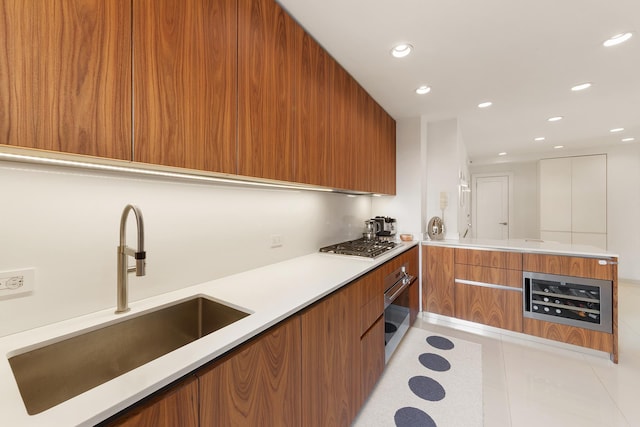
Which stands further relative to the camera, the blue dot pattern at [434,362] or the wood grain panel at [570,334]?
the wood grain panel at [570,334]

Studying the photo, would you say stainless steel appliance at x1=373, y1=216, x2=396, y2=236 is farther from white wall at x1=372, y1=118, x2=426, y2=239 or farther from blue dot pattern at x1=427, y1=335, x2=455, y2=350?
Result: blue dot pattern at x1=427, y1=335, x2=455, y2=350

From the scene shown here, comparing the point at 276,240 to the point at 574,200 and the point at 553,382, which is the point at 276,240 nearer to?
the point at 553,382

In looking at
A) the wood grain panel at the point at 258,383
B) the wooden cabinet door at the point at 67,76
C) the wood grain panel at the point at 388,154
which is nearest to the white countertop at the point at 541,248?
the wood grain panel at the point at 388,154

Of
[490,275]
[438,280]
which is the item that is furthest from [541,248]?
[438,280]

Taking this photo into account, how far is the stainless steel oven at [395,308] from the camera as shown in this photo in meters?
1.90

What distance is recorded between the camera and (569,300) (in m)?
2.25

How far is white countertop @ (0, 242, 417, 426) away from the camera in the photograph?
49cm

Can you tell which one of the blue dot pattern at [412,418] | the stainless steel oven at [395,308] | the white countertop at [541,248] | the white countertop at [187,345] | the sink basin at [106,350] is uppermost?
the white countertop at [541,248]

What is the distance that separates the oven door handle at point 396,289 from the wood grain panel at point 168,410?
58.8 inches

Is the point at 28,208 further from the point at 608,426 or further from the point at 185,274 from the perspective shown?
the point at 608,426

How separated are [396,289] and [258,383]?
1.55 meters

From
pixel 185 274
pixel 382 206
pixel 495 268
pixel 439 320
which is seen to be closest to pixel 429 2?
pixel 185 274

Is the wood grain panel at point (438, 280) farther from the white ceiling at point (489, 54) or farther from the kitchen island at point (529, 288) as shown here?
the white ceiling at point (489, 54)

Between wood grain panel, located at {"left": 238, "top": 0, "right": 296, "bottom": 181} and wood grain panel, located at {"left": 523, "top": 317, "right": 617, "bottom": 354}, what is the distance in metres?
2.76
